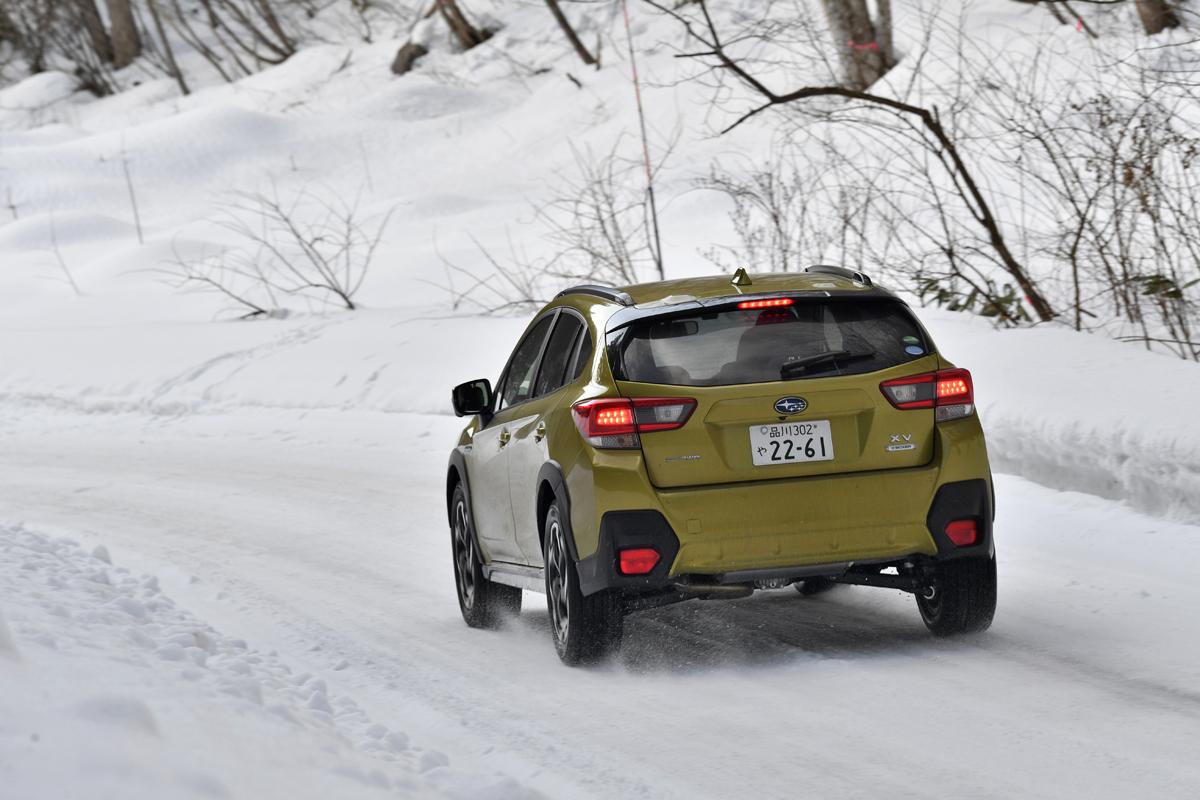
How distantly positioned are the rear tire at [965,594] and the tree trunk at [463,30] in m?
35.7

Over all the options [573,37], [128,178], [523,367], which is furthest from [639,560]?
[128,178]

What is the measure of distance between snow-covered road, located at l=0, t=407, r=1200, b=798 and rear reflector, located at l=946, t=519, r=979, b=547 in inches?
18.2

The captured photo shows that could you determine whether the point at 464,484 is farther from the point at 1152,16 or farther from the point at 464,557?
the point at 1152,16

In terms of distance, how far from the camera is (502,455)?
24.7 feet

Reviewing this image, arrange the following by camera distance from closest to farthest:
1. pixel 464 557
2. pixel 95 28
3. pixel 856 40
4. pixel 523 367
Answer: pixel 523 367, pixel 464 557, pixel 856 40, pixel 95 28

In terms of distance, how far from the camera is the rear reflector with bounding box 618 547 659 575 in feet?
19.9

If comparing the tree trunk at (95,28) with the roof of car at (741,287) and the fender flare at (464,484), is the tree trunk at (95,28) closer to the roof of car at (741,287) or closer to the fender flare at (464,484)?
the fender flare at (464,484)

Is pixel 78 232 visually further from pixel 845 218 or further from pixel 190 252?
pixel 845 218

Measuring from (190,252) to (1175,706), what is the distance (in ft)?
90.1

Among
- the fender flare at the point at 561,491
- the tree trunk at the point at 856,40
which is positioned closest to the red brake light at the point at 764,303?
the fender flare at the point at 561,491

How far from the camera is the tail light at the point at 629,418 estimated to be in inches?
238

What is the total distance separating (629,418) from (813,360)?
2.50 feet

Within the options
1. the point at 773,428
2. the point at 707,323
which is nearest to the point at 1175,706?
the point at 773,428

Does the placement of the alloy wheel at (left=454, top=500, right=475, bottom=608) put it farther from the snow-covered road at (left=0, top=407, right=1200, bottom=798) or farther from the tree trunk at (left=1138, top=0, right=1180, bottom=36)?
the tree trunk at (left=1138, top=0, right=1180, bottom=36)
